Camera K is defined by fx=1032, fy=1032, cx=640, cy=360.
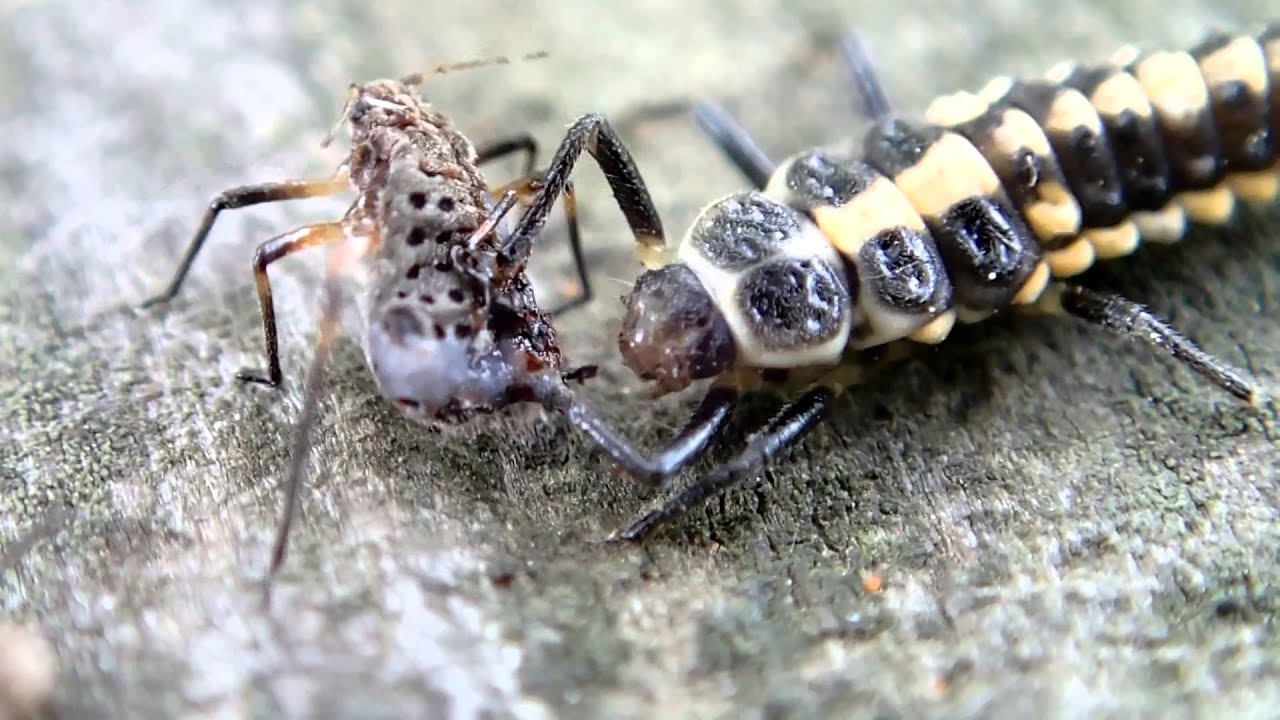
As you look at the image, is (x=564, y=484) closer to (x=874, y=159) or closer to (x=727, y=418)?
(x=727, y=418)

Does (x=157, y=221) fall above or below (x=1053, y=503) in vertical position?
above

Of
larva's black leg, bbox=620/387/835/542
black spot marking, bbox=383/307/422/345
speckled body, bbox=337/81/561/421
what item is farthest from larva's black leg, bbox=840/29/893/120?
black spot marking, bbox=383/307/422/345

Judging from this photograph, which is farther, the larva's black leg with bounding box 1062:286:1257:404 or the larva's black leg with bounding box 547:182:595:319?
the larva's black leg with bounding box 547:182:595:319

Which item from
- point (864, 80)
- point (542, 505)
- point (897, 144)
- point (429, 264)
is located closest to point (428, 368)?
point (429, 264)

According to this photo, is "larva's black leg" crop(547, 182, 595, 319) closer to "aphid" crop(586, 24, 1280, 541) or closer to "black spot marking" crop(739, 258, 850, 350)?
"aphid" crop(586, 24, 1280, 541)

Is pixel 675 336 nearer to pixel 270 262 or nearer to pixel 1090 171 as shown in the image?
pixel 270 262

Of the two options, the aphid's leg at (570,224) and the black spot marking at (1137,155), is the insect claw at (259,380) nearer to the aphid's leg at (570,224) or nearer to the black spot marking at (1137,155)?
the aphid's leg at (570,224)

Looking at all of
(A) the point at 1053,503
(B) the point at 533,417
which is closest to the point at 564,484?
(B) the point at 533,417
